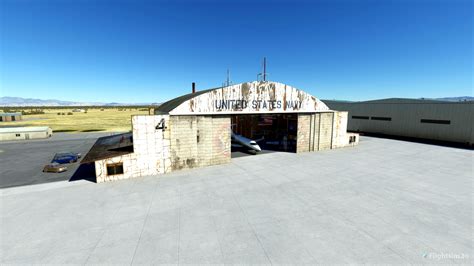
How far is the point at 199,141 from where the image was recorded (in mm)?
20828

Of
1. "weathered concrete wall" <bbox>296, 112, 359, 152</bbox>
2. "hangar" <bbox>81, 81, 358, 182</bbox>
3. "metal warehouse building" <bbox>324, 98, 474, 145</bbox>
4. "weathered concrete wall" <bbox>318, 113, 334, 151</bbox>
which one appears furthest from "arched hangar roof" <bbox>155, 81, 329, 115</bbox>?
"metal warehouse building" <bbox>324, 98, 474, 145</bbox>

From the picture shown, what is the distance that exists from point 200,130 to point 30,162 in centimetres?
2138

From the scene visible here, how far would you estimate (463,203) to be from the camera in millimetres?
13164

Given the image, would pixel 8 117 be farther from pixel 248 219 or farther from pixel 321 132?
pixel 321 132

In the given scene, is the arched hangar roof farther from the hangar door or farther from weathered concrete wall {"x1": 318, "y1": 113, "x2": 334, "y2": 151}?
the hangar door

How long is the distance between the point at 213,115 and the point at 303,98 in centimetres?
1277

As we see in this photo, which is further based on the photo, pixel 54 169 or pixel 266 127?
pixel 266 127

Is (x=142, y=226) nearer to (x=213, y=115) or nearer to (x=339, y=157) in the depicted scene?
(x=213, y=115)

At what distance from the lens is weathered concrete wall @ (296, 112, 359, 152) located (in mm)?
27406

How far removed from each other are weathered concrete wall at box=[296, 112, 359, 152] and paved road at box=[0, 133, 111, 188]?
88.1ft

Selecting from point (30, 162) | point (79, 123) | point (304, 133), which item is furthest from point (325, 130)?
point (79, 123)

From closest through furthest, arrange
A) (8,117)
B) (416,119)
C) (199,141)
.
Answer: (199,141) < (416,119) < (8,117)

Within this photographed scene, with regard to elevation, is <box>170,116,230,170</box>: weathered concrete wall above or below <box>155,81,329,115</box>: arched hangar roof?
below

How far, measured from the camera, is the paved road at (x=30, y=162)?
18.4 m
